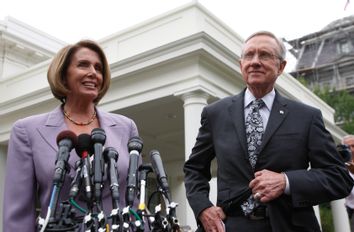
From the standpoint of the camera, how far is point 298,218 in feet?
8.14

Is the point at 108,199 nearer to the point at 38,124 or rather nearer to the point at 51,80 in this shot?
the point at 38,124

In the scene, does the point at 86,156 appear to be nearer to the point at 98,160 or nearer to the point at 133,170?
the point at 98,160

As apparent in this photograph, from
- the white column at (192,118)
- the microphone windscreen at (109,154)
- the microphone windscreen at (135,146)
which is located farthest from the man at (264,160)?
the white column at (192,118)

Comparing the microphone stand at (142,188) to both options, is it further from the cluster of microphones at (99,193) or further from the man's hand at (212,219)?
the man's hand at (212,219)

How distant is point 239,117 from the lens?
277cm

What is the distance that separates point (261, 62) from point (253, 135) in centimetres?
44

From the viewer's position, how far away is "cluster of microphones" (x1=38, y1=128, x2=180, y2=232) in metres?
1.89

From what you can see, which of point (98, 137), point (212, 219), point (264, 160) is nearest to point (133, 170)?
point (98, 137)

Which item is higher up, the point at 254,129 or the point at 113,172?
the point at 254,129

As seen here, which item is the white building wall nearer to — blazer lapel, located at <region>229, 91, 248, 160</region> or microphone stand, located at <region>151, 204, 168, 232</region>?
blazer lapel, located at <region>229, 91, 248, 160</region>

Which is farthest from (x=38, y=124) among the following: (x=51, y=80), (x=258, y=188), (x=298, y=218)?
(x=298, y=218)

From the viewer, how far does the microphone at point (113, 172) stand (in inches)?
76.6

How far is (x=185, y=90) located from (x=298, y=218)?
28.5 feet

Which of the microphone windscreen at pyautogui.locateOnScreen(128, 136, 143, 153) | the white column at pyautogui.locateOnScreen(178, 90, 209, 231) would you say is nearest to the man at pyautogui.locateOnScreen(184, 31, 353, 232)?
the microphone windscreen at pyautogui.locateOnScreen(128, 136, 143, 153)
